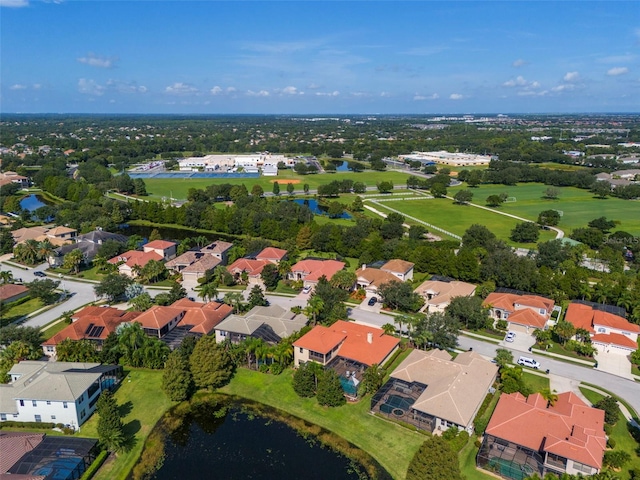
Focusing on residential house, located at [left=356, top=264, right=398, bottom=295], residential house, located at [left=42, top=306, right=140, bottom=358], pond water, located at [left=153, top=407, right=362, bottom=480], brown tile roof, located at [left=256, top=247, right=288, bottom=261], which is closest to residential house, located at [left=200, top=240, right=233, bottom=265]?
brown tile roof, located at [left=256, top=247, right=288, bottom=261]

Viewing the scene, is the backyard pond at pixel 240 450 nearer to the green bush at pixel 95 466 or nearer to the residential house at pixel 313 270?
the green bush at pixel 95 466

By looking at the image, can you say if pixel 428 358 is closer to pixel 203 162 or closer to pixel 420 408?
pixel 420 408

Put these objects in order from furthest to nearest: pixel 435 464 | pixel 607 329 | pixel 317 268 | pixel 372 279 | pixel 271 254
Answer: pixel 271 254
pixel 317 268
pixel 372 279
pixel 607 329
pixel 435 464

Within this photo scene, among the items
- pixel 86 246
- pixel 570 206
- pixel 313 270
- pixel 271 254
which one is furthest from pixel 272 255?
pixel 570 206

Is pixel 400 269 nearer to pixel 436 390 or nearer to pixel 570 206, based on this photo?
pixel 436 390

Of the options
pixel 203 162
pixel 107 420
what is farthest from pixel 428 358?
pixel 203 162
